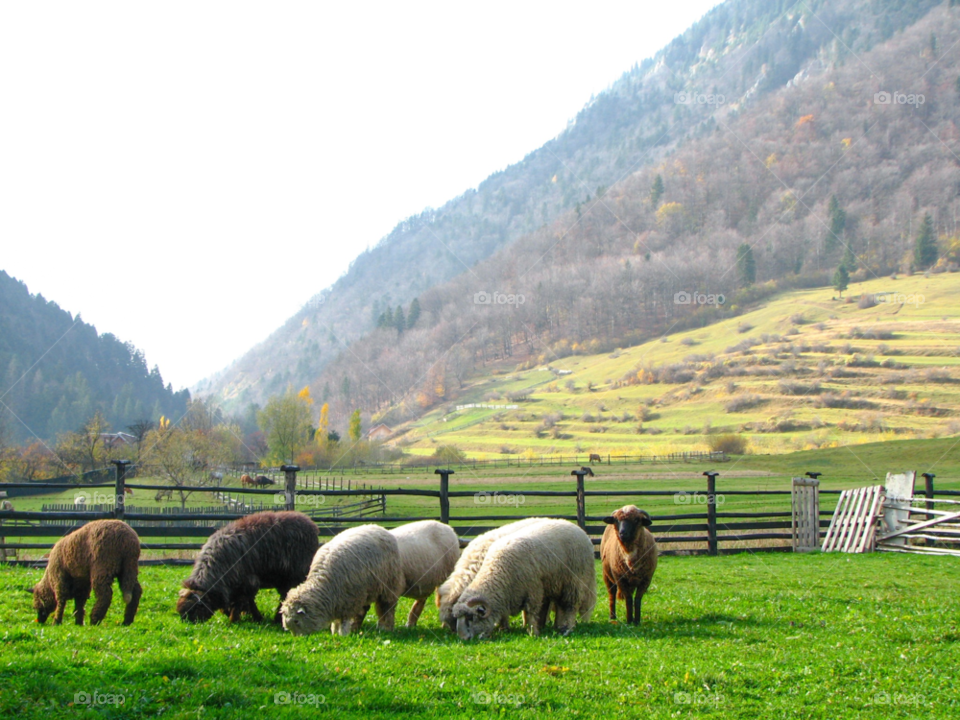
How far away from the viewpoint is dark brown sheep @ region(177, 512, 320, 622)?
27.2 ft

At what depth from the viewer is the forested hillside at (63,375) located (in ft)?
407

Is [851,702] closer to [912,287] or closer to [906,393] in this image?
[906,393]

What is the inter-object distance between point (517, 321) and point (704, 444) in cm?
9294

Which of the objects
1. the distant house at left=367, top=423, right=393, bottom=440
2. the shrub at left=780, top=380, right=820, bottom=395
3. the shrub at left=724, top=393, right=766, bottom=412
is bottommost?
the distant house at left=367, top=423, right=393, bottom=440

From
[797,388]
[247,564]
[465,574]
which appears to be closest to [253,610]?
[247,564]

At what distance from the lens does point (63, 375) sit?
136 m

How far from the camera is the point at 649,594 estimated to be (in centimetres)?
1120

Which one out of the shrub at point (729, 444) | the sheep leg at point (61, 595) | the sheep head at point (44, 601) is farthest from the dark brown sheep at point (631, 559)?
the shrub at point (729, 444)

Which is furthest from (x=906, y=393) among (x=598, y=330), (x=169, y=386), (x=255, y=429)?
(x=169, y=386)

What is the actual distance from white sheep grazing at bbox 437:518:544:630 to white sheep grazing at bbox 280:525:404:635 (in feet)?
2.09

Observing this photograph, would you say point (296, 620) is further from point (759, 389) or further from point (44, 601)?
point (759, 389)

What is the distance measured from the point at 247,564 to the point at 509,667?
3.90 m

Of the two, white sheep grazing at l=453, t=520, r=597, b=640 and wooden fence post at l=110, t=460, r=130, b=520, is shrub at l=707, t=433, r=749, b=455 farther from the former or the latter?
wooden fence post at l=110, t=460, r=130, b=520

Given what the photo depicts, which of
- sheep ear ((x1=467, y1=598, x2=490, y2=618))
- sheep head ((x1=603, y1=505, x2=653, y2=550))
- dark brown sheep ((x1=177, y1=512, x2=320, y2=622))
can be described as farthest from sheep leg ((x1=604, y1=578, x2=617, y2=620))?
dark brown sheep ((x1=177, y1=512, x2=320, y2=622))
